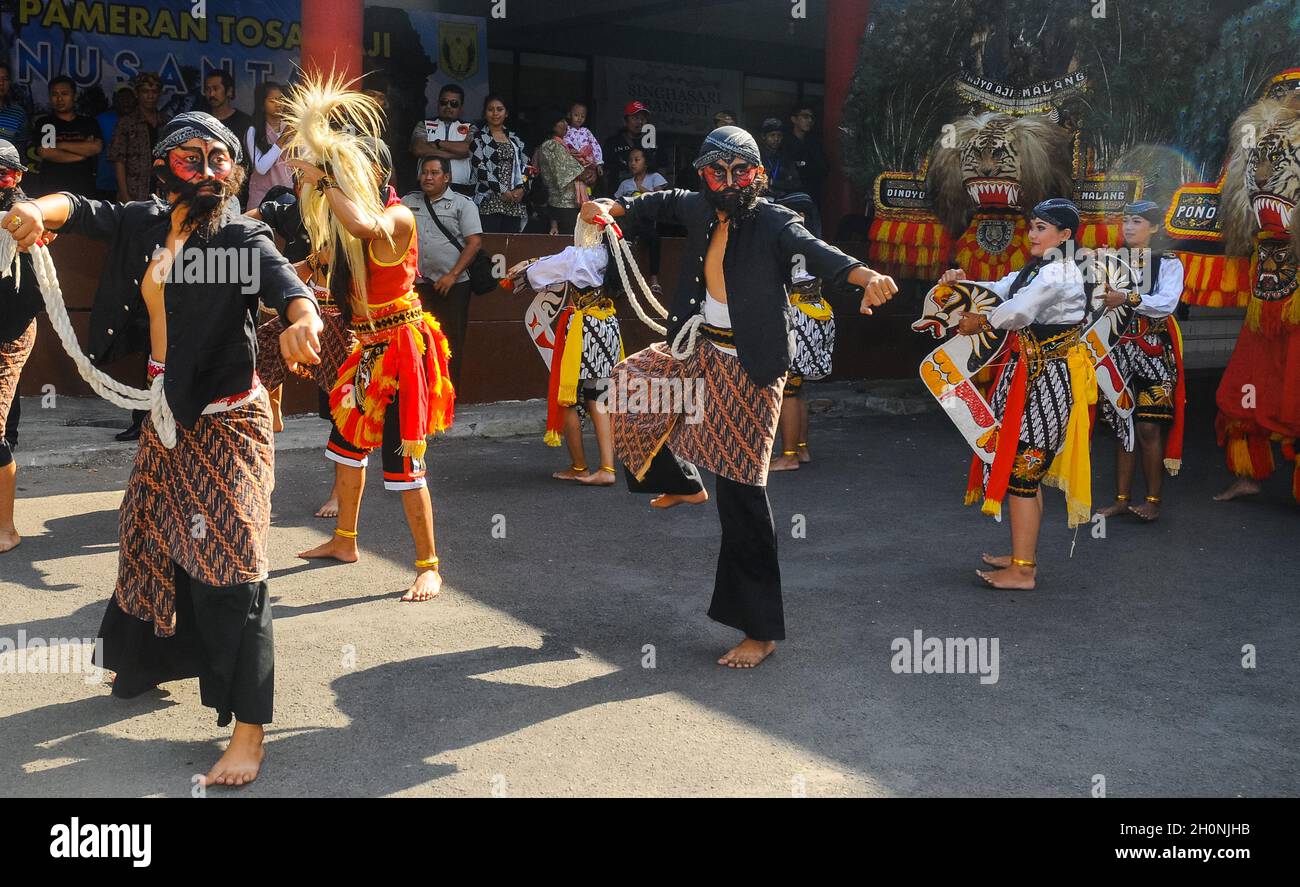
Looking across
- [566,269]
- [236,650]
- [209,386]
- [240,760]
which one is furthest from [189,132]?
[566,269]

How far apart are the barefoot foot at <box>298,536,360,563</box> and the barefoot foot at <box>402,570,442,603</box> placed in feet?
1.72

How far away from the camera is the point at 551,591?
5.91 m

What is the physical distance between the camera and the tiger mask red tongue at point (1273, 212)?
294 inches

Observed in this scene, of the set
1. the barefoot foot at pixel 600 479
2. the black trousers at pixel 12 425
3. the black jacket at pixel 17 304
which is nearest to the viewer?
the black jacket at pixel 17 304

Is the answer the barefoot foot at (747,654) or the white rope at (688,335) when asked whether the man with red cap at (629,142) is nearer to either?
the white rope at (688,335)

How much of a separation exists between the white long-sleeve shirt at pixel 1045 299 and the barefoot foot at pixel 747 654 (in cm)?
183

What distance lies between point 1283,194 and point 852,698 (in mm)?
4537

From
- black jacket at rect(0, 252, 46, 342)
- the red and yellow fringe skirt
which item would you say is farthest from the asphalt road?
black jacket at rect(0, 252, 46, 342)

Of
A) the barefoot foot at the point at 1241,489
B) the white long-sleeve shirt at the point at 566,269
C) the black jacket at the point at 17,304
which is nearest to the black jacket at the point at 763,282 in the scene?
the white long-sleeve shirt at the point at 566,269

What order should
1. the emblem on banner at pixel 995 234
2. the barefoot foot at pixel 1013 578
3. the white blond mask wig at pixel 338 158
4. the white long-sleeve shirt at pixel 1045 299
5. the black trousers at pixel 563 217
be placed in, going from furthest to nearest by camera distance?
the black trousers at pixel 563 217, the emblem on banner at pixel 995 234, the barefoot foot at pixel 1013 578, the white long-sleeve shirt at pixel 1045 299, the white blond mask wig at pixel 338 158

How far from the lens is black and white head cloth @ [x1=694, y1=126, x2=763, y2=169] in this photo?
4.93m

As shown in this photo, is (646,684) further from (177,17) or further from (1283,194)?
(177,17)

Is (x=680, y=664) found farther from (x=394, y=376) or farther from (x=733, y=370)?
(x=394, y=376)
